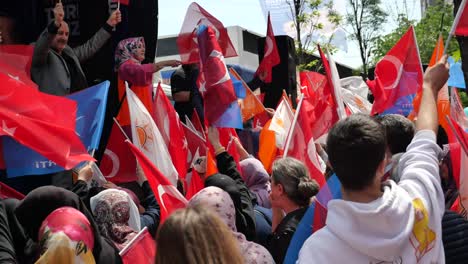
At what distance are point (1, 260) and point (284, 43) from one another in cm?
790

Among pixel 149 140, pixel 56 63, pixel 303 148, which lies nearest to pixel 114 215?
pixel 303 148

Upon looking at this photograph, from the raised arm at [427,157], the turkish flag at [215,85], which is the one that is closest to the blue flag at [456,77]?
the turkish flag at [215,85]

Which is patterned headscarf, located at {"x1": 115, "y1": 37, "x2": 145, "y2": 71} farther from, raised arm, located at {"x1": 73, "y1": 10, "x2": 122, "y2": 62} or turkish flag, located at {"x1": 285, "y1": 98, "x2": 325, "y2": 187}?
turkish flag, located at {"x1": 285, "y1": 98, "x2": 325, "y2": 187}

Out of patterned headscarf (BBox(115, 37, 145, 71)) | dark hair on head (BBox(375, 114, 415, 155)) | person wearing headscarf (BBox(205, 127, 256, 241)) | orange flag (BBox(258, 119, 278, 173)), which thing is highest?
dark hair on head (BBox(375, 114, 415, 155))

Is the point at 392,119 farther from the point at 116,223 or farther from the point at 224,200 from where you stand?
the point at 116,223

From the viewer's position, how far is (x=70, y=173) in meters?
6.38

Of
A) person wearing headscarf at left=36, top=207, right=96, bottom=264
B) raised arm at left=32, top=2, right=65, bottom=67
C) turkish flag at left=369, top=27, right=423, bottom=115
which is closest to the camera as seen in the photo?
person wearing headscarf at left=36, top=207, right=96, bottom=264

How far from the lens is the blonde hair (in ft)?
8.27

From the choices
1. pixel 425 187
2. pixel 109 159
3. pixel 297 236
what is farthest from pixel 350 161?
pixel 109 159

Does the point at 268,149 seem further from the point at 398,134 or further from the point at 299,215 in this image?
the point at 398,134

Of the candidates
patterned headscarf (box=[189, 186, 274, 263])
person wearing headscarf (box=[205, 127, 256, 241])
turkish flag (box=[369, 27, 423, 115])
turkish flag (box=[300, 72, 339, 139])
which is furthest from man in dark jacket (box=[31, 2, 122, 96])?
patterned headscarf (box=[189, 186, 274, 263])

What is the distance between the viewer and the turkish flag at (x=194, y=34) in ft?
25.7

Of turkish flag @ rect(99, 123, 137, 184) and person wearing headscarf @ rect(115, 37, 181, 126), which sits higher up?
person wearing headscarf @ rect(115, 37, 181, 126)

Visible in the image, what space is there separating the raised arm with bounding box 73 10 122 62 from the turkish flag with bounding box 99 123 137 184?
115cm
